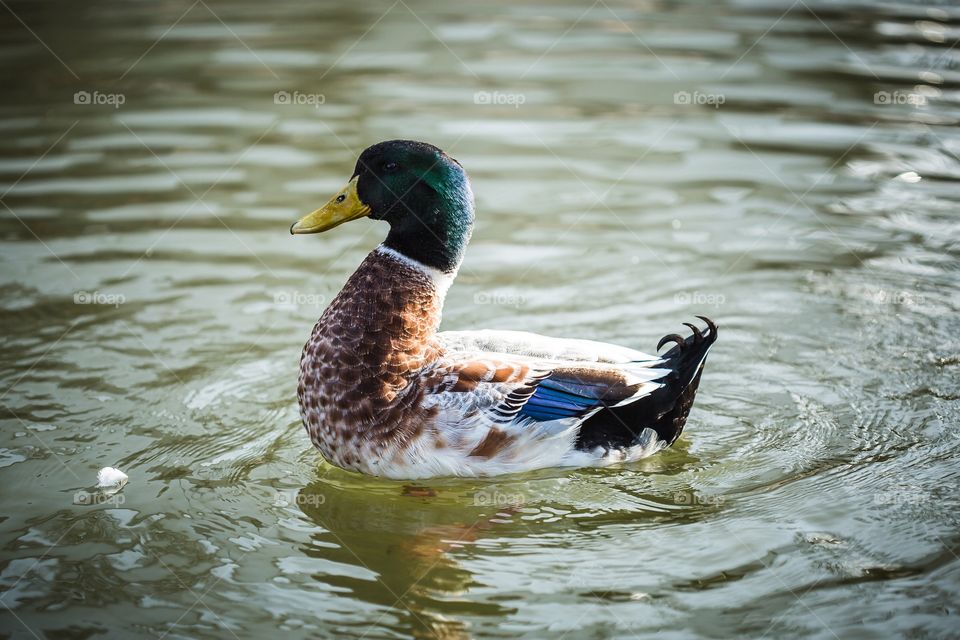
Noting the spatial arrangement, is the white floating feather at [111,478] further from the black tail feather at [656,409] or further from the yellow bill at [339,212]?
the black tail feather at [656,409]

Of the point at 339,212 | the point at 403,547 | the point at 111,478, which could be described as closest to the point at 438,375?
the point at 403,547

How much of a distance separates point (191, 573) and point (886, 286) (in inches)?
197

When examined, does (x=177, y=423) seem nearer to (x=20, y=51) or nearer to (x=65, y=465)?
(x=65, y=465)

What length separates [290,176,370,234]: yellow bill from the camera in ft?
17.5

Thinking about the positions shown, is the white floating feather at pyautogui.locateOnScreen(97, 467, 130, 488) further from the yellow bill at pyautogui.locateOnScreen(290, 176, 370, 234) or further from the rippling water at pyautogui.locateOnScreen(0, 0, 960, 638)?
the yellow bill at pyautogui.locateOnScreen(290, 176, 370, 234)

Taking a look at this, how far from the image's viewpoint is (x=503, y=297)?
7340 millimetres

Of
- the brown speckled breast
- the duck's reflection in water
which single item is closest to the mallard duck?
the brown speckled breast

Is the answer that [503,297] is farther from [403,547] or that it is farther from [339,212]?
[403,547]

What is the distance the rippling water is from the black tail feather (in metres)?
0.24

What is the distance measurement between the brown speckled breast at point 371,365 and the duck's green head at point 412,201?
148 mm

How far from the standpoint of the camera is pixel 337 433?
5078 mm

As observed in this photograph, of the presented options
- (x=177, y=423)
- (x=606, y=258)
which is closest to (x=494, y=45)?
(x=606, y=258)

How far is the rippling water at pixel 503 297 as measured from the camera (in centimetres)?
445

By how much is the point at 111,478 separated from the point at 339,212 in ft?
5.67
